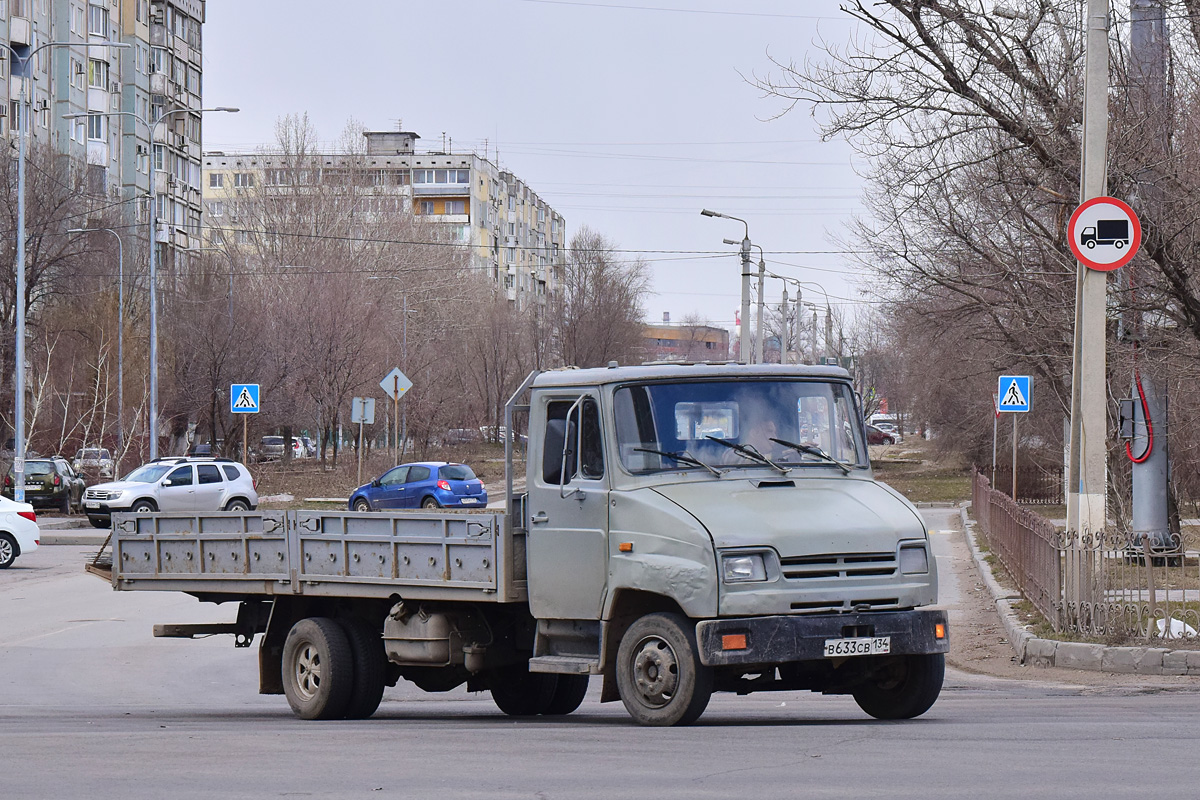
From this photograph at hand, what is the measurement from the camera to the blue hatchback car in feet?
130

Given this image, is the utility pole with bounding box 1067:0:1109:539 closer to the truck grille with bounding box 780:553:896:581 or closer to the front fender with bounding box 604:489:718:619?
the truck grille with bounding box 780:553:896:581

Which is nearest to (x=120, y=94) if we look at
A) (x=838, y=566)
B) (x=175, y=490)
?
(x=175, y=490)

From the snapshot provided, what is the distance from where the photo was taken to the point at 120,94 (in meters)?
75.5

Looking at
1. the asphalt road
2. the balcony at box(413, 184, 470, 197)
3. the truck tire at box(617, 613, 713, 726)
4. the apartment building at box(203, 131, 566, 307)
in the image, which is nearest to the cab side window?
the truck tire at box(617, 613, 713, 726)

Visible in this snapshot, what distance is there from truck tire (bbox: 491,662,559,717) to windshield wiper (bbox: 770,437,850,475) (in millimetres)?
2756

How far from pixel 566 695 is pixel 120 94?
2778 inches

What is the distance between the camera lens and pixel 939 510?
142 feet

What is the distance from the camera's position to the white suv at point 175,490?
3518cm

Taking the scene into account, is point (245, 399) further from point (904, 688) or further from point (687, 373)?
point (904, 688)

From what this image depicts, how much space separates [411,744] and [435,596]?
A: 1.46m

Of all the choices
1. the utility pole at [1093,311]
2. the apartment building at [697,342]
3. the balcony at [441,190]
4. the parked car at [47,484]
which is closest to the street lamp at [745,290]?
the parked car at [47,484]

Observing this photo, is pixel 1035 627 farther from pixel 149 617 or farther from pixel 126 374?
pixel 126 374

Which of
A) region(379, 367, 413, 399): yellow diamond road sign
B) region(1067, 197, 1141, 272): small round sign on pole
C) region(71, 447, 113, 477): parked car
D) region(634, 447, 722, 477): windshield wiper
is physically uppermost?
region(1067, 197, 1141, 272): small round sign on pole

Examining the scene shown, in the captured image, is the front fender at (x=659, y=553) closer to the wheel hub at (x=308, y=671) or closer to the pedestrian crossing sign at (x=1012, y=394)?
the wheel hub at (x=308, y=671)
